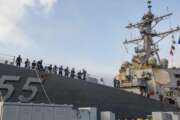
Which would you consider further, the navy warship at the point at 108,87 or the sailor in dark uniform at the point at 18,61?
the sailor in dark uniform at the point at 18,61

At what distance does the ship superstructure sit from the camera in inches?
895

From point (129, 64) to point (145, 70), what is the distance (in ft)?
6.59

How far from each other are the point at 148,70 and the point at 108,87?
609 cm

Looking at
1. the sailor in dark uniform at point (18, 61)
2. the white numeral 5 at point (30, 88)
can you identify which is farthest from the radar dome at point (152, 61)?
the sailor in dark uniform at point (18, 61)

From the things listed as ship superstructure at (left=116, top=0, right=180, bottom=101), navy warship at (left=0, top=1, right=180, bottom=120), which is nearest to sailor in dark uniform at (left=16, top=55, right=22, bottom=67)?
navy warship at (left=0, top=1, right=180, bottom=120)

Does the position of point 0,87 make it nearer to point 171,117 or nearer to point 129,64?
point 171,117

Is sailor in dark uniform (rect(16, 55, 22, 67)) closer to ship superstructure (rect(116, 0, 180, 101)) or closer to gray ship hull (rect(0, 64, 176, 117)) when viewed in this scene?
gray ship hull (rect(0, 64, 176, 117))

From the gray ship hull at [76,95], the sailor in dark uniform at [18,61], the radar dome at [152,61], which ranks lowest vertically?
the gray ship hull at [76,95]

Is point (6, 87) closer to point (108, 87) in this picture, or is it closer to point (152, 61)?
point (108, 87)

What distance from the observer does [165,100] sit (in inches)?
894

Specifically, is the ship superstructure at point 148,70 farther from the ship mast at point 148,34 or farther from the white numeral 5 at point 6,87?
the white numeral 5 at point 6,87

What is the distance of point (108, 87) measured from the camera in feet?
61.0

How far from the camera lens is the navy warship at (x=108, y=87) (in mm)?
14164

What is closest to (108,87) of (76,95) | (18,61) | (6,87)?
(76,95)
